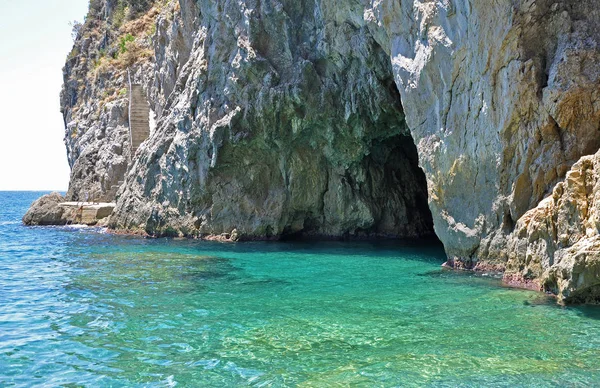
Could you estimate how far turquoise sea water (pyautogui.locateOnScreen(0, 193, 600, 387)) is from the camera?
8.22 meters

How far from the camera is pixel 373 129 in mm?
25391

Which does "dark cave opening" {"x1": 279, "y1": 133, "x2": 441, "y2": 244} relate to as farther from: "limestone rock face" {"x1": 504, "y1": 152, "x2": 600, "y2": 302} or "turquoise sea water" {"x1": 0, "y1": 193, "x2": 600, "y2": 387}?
"limestone rock face" {"x1": 504, "y1": 152, "x2": 600, "y2": 302}

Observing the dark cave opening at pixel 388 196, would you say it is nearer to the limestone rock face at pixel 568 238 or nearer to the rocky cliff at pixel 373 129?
the rocky cliff at pixel 373 129

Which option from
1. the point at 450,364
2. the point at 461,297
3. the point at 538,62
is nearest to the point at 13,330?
the point at 450,364

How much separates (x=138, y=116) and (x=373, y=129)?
855 inches

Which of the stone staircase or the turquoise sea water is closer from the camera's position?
the turquoise sea water

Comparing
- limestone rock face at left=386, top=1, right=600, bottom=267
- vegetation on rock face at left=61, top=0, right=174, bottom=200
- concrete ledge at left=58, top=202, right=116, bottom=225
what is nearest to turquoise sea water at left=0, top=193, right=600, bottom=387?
limestone rock face at left=386, top=1, right=600, bottom=267

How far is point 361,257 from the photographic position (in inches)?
854

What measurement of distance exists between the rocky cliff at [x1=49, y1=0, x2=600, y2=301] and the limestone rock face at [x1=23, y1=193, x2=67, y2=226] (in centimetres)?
232

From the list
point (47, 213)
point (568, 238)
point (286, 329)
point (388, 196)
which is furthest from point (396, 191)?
point (47, 213)

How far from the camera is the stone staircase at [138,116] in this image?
131ft

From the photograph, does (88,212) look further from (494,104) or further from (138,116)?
(494,104)

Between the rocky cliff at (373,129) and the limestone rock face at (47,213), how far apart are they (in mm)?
2323

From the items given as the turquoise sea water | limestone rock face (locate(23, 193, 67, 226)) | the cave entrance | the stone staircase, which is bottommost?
the turquoise sea water
